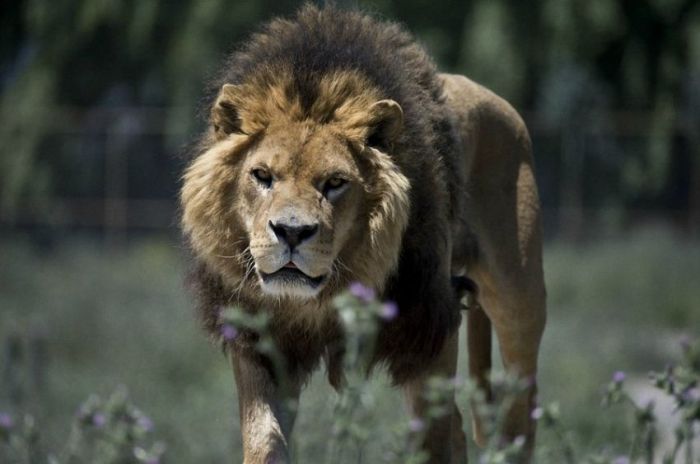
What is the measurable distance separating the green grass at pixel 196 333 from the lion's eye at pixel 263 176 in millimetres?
1109

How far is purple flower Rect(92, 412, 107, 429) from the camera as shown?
351 centimetres

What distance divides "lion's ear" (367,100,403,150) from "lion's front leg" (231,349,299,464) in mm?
765

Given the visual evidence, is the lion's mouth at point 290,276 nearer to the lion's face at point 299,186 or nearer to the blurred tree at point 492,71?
the lion's face at point 299,186

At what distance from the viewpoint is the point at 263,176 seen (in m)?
4.48

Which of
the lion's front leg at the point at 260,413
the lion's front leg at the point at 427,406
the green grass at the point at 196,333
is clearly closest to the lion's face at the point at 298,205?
the lion's front leg at the point at 260,413

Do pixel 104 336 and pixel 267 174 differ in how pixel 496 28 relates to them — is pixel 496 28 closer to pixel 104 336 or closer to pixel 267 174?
pixel 104 336

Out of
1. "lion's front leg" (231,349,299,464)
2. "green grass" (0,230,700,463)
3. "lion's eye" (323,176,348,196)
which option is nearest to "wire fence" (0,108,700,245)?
"green grass" (0,230,700,463)

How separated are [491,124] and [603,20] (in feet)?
38.9

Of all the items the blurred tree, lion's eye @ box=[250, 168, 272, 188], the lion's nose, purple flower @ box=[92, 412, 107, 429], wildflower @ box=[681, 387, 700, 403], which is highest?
lion's eye @ box=[250, 168, 272, 188]

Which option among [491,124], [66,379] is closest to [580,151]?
[66,379]

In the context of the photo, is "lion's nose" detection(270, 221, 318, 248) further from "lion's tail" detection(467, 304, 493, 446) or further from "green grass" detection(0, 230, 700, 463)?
"lion's tail" detection(467, 304, 493, 446)

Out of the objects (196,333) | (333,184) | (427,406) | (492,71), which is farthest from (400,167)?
(492,71)

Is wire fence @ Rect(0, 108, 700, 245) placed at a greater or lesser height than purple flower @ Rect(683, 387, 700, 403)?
lesser

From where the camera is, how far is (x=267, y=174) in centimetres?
448
